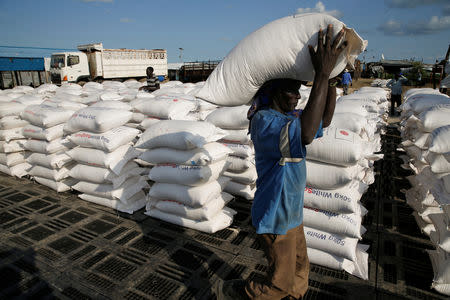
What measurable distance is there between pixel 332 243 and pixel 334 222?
17cm

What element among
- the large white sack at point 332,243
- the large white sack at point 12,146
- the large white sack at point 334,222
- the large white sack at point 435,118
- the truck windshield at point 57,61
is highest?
the truck windshield at point 57,61

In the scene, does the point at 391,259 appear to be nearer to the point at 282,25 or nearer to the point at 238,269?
the point at 238,269

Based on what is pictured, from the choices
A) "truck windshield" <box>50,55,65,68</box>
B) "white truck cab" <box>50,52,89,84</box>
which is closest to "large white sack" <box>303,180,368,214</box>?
"white truck cab" <box>50,52,89,84</box>

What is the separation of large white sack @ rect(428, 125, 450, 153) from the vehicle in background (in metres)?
19.3

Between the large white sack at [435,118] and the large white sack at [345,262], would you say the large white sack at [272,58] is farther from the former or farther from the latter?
the large white sack at [435,118]

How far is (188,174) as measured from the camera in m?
2.89

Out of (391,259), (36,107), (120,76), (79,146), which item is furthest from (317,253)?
(120,76)

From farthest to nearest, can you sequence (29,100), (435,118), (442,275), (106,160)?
(29,100) < (106,160) < (435,118) < (442,275)

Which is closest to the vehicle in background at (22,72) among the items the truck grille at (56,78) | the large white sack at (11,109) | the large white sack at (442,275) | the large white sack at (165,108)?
the truck grille at (56,78)

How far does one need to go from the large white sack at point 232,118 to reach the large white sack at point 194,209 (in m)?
0.87

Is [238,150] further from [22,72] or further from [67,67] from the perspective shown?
[22,72]

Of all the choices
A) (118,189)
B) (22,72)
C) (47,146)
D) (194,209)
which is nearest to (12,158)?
(47,146)

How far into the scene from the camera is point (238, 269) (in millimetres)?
2408

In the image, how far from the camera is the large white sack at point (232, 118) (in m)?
3.44
